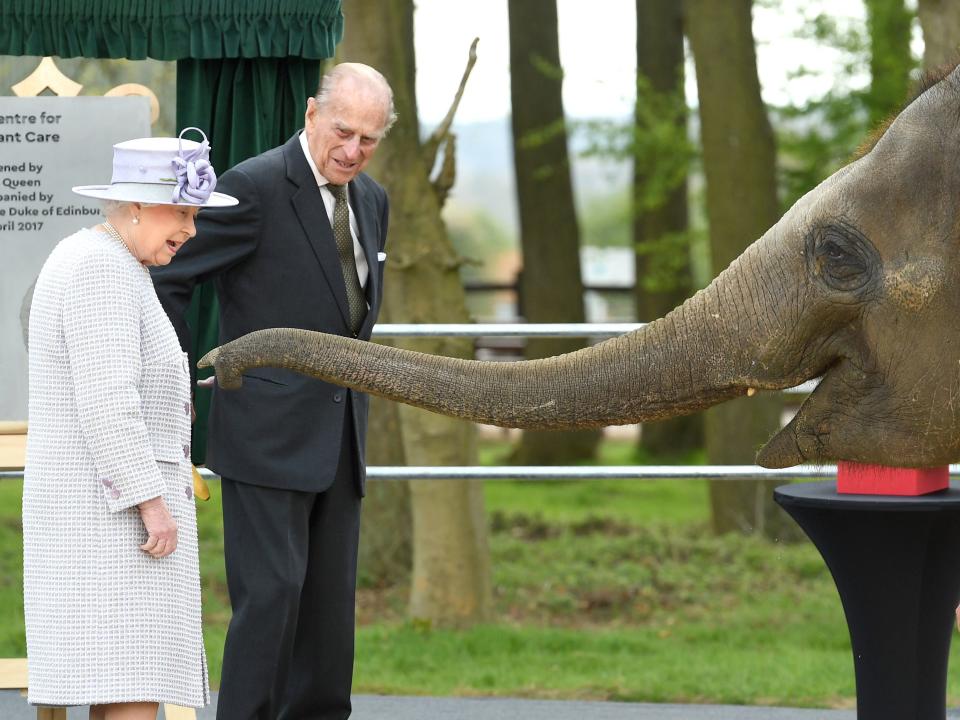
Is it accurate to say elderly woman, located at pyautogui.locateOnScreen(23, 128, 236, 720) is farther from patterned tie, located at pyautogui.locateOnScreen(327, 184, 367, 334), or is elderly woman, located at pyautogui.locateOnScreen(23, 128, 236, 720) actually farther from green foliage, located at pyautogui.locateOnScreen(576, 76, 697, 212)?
green foliage, located at pyautogui.locateOnScreen(576, 76, 697, 212)

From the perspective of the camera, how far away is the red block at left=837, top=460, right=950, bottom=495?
401cm

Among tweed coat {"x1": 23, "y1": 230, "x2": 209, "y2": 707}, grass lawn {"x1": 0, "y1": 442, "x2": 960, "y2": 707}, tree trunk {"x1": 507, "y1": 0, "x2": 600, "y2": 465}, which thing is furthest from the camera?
tree trunk {"x1": 507, "y1": 0, "x2": 600, "y2": 465}

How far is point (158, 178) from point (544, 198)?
13361 millimetres

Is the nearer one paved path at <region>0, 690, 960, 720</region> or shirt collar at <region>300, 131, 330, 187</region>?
shirt collar at <region>300, 131, 330, 187</region>

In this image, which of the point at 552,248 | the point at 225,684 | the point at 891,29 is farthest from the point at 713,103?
the point at 225,684

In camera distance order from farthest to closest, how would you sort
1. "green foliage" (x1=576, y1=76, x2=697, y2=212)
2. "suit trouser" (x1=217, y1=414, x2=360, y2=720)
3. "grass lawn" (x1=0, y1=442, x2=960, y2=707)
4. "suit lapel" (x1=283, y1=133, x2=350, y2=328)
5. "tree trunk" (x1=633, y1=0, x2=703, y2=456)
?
"tree trunk" (x1=633, y1=0, x2=703, y2=456) < "green foliage" (x1=576, y1=76, x2=697, y2=212) < "grass lawn" (x1=0, y1=442, x2=960, y2=707) < "suit lapel" (x1=283, y1=133, x2=350, y2=328) < "suit trouser" (x1=217, y1=414, x2=360, y2=720)

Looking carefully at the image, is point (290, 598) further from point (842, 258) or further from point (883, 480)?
point (842, 258)

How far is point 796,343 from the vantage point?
12.6 ft

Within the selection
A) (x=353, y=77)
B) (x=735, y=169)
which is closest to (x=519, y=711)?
(x=353, y=77)

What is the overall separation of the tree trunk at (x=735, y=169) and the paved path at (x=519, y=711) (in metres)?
5.26

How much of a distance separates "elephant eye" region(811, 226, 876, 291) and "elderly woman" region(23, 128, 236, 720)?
5.20 feet

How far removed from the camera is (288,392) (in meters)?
4.87

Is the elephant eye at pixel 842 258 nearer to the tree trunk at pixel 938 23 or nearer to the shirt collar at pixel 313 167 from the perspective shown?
the shirt collar at pixel 313 167

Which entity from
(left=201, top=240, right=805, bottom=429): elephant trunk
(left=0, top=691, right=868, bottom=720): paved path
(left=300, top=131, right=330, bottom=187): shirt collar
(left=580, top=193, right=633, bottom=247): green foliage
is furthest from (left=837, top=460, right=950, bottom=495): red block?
(left=580, top=193, right=633, bottom=247): green foliage
